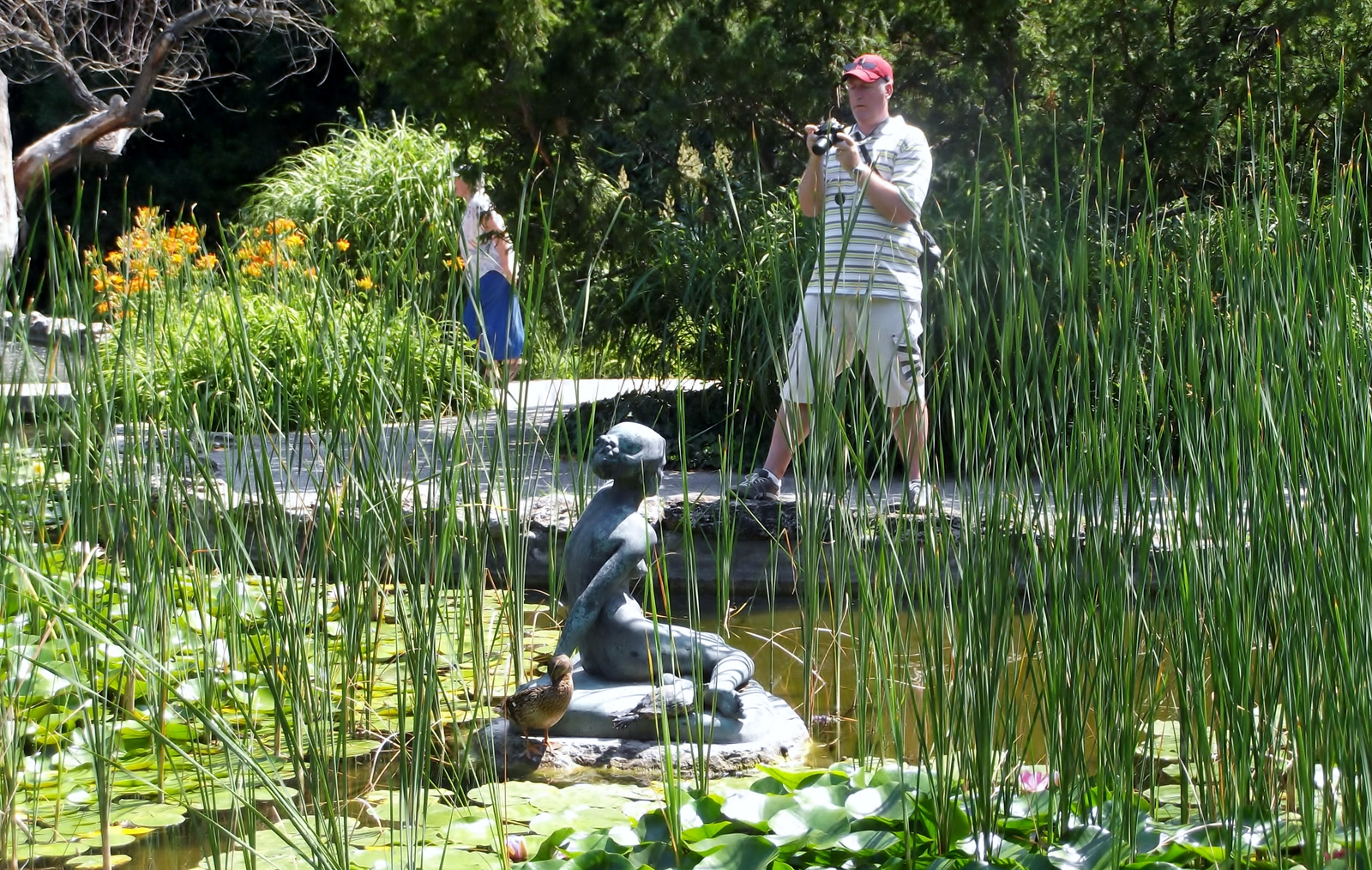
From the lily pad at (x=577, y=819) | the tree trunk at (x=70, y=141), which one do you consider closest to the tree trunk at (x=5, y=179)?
the tree trunk at (x=70, y=141)

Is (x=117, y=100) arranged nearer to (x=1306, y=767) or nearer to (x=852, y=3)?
(x=852, y=3)

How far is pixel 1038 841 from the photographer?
1568 millimetres

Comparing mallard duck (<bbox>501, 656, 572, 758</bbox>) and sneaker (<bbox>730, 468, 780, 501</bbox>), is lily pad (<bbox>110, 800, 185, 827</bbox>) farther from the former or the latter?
sneaker (<bbox>730, 468, 780, 501</bbox>)

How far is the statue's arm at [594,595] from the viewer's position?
226cm

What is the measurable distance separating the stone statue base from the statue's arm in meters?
0.08

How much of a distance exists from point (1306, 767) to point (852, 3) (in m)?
4.65

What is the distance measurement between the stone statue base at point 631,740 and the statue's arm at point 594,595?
3.1 inches

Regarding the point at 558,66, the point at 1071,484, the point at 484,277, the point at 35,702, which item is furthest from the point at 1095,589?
the point at 558,66

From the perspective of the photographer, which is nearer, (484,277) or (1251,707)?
(1251,707)

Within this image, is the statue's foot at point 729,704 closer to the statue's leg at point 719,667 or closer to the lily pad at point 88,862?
the statue's leg at point 719,667

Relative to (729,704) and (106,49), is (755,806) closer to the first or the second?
(729,704)

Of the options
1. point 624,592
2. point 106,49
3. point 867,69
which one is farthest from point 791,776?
point 106,49

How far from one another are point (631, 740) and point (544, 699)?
9.8 inches

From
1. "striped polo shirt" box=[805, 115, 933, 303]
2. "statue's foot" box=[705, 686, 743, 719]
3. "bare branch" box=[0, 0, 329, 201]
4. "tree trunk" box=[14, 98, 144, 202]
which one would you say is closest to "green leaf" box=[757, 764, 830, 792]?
"statue's foot" box=[705, 686, 743, 719]
